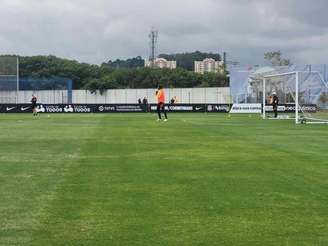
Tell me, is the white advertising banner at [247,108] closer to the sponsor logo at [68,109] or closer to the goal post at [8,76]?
the sponsor logo at [68,109]

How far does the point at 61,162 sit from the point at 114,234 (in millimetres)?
7187

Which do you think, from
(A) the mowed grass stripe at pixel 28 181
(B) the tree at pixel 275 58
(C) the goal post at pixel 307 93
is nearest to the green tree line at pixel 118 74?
(B) the tree at pixel 275 58

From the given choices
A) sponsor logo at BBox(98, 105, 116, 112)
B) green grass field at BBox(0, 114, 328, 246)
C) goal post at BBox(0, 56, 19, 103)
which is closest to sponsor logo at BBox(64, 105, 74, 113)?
sponsor logo at BBox(98, 105, 116, 112)

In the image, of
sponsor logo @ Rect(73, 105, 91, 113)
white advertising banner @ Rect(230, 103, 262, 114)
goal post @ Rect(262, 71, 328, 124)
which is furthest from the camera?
sponsor logo @ Rect(73, 105, 91, 113)

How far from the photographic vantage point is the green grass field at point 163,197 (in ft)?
24.0

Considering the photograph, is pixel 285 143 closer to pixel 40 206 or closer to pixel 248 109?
pixel 40 206

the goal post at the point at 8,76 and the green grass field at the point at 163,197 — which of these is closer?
the green grass field at the point at 163,197

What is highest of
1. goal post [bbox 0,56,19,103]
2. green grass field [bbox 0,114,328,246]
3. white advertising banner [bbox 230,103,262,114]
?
goal post [bbox 0,56,19,103]

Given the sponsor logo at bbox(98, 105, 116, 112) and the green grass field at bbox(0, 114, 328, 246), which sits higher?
the sponsor logo at bbox(98, 105, 116, 112)

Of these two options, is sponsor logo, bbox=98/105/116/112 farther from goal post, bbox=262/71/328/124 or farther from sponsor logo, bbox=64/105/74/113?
goal post, bbox=262/71/328/124

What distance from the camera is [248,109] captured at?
68812mm

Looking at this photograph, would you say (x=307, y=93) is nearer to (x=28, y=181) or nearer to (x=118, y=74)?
(x=28, y=181)

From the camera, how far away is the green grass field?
7.31m

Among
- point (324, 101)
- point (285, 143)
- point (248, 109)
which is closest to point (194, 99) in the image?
point (248, 109)
